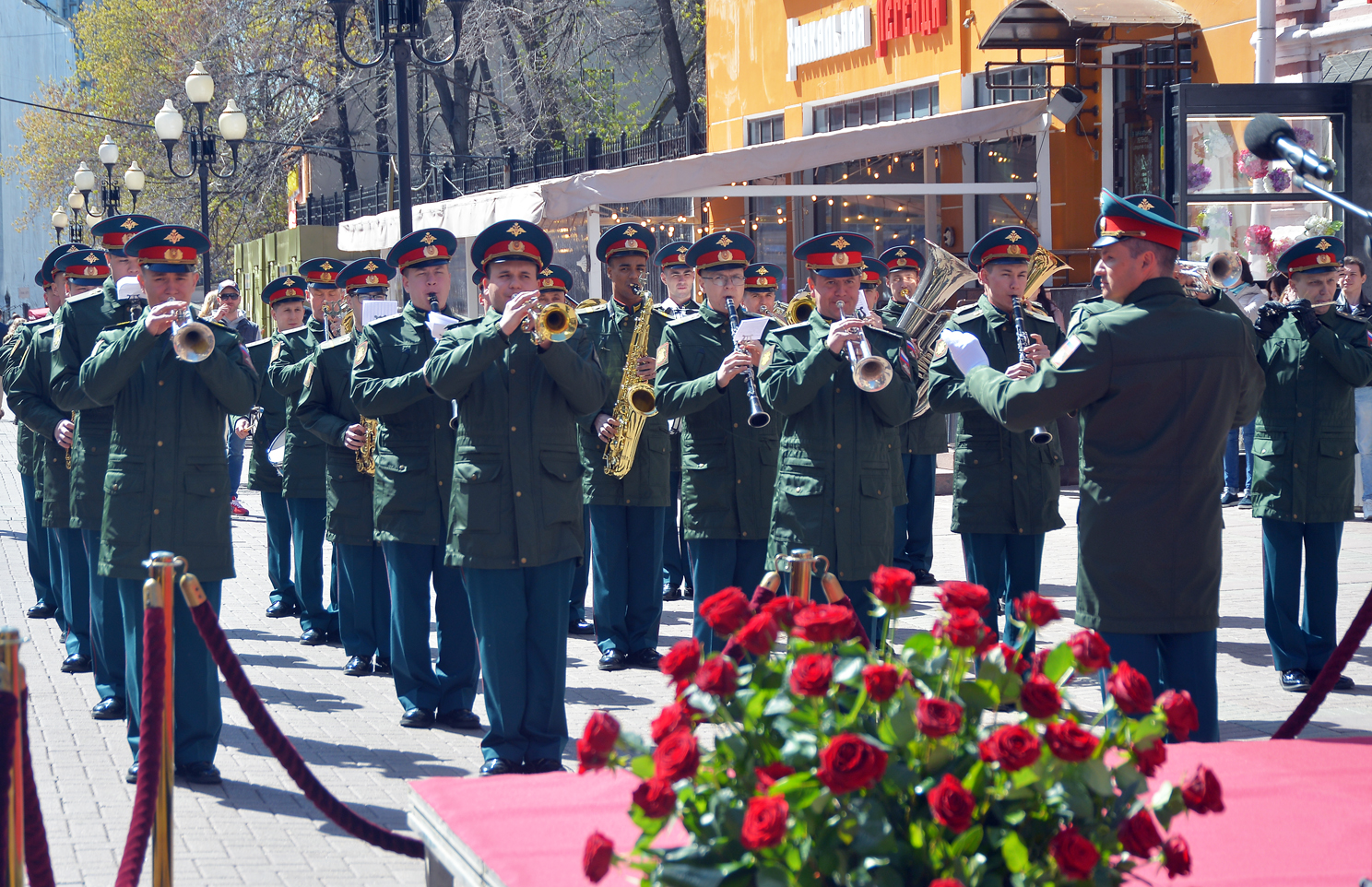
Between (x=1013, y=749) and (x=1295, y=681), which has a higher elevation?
Answer: (x=1013, y=749)

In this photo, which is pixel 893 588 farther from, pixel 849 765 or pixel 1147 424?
pixel 1147 424

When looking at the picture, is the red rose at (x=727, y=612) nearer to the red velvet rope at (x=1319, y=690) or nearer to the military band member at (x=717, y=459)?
the red velvet rope at (x=1319, y=690)

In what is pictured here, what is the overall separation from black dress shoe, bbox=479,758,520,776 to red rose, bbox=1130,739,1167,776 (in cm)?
364

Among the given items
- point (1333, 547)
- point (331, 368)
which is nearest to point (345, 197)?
point (331, 368)

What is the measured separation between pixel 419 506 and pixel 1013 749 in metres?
4.85

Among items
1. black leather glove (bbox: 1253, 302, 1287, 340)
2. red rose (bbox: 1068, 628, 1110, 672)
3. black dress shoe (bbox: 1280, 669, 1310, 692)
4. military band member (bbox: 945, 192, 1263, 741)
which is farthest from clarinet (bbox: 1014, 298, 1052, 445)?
red rose (bbox: 1068, 628, 1110, 672)

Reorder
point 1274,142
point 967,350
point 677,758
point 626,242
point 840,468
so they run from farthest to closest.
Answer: point 626,242, point 840,468, point 967,350, point 1274,142, point 677,758

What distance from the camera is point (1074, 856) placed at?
239 cm

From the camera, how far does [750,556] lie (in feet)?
25.0

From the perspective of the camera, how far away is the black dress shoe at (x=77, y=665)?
823 cm

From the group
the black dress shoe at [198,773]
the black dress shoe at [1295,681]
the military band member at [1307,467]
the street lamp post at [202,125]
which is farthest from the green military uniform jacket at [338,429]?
the street lamp post at [202,125]

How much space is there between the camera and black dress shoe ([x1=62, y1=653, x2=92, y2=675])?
8227 mm

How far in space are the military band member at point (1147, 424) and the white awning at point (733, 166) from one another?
11.1m

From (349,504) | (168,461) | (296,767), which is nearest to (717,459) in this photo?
(349,504)
